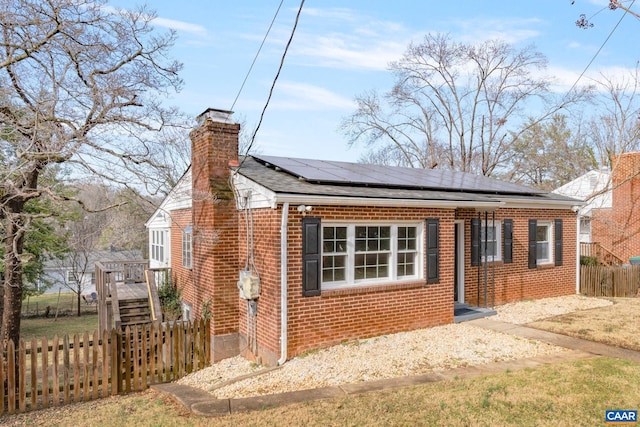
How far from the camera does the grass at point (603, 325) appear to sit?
908 cm

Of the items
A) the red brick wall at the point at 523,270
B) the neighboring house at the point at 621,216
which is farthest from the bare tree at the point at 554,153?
the red brick wall at the point at 523,270

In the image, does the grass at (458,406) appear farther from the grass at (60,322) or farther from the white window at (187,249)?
the grass at (60,322)

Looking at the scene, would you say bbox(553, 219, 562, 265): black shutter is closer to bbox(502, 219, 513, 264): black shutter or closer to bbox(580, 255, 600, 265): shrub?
bbox(502, 219, 513, 264): black shutter

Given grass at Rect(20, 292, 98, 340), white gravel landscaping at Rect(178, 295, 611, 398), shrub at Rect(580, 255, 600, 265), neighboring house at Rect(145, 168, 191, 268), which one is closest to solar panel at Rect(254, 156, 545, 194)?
neighboring house at Rect(145, 168, 191, 268)

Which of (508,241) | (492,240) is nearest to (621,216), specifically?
(508,241)

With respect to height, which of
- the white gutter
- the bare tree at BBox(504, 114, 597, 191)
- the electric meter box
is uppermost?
the bare tree at BBox(504, 114, 597, 191)

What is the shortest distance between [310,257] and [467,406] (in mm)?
3986

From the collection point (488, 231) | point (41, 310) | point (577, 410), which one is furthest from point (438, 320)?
point (41, 310)

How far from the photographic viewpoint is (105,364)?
336 inches

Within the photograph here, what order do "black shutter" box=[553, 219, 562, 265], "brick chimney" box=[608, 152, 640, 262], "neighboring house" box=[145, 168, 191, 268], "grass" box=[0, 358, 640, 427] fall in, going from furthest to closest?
1. "brick chimney" box=[608, 152, 640, 262]
2. "black shutter" box=[553, 219, 562, 265]
3. "neighboring house" box=[145, 168, 191, 268]
4. "grass" box=[0, 358, 640, 427]

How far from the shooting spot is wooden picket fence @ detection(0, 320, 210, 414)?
7.91 m

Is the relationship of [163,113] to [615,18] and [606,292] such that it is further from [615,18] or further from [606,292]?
[606,292]

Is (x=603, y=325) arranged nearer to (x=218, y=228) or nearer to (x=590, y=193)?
(x=218, y=228)

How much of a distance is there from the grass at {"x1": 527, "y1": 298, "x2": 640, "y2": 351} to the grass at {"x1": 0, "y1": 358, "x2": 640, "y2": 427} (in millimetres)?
1953
